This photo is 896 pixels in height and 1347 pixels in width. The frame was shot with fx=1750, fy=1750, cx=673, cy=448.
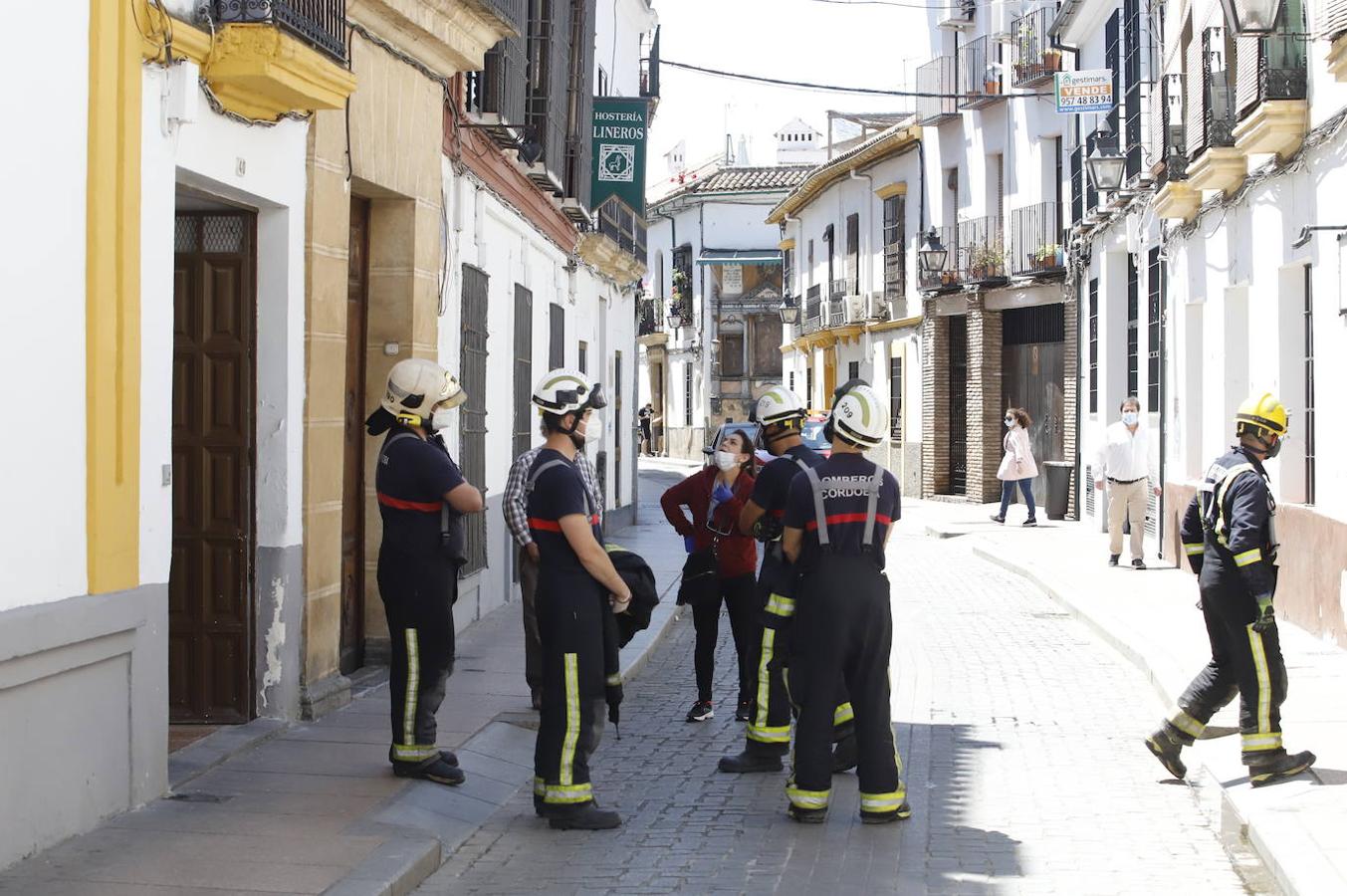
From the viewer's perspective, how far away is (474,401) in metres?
12.6

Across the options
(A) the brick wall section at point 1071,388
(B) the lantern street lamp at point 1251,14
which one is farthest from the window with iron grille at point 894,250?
(B) the lantern street lamp at point 1251,14

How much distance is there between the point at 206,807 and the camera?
262 inches

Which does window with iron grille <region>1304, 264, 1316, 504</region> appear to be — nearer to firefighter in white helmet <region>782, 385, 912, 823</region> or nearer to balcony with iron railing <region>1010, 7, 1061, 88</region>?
firefighter in white helmet <region>782, 385, 912, 823</region>

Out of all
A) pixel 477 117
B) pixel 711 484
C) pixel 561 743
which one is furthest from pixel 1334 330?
pixel 561 743

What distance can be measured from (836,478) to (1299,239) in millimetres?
7066

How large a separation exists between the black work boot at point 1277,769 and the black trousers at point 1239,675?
2 cm

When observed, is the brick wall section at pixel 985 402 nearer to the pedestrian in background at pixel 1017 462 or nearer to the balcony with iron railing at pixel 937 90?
the balcony with iron railing at pixel 937 90

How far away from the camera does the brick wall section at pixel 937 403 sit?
103 ft

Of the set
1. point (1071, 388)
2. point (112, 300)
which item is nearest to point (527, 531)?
point (112, 300)

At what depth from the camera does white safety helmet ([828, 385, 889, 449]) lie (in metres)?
6.97

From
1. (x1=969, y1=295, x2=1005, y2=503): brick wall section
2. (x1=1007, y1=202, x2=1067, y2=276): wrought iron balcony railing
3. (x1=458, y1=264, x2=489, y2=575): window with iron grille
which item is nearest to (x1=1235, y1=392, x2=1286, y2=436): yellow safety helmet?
(x1=458, y1=264, x2=489, y2=575): window with iron grille

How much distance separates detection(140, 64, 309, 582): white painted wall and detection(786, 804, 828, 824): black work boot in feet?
8.71

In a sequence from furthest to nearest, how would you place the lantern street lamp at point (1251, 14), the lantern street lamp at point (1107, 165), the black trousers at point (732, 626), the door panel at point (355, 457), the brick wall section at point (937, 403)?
1. the brick wall section at point (937, 403)
2. the lantern street lamp at point (1107, 165)
3. the lantern street lamp at point (1251, 14)
4. the door panel at point (355, 457)
5. the black trousers at point (732, 626)

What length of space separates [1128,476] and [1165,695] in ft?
23.9
